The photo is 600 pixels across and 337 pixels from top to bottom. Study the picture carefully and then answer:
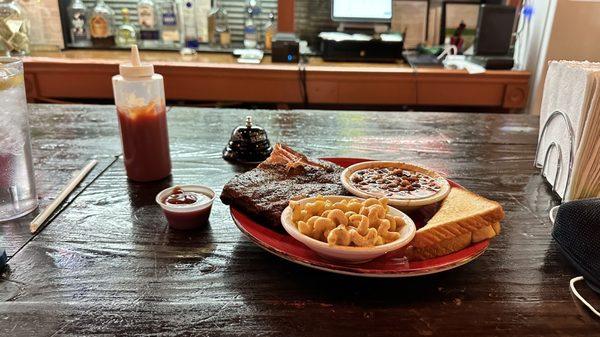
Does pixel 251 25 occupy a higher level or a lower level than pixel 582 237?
higher

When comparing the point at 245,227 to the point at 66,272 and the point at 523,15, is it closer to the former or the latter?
the point at 66,272

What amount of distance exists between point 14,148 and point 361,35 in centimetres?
250

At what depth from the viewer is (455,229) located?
833mm

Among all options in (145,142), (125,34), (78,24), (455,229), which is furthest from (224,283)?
(78,24)

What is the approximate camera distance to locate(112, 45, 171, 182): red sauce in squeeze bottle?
112cm

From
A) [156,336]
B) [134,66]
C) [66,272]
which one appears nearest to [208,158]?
[134,66]

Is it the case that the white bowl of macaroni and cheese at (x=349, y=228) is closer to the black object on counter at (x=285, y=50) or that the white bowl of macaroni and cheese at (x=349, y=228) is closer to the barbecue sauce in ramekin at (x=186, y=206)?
the barbecue sauce in ramekin at (x=186, y=206)

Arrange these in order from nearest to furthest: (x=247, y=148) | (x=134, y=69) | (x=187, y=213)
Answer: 1. (x=187, y=213)
2. (x=134, y=69)
3. (x=247, y=148)

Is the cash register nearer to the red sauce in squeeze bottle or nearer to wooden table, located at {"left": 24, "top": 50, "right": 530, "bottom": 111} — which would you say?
wooden table, located at {"left": 24, "top": 50, "right": 530, "bottom": 111}

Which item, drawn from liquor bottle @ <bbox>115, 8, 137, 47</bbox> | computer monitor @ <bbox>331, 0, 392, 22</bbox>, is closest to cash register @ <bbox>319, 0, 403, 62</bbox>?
computer monitor @ <bbox>331, 0, 392, 22</bbox>

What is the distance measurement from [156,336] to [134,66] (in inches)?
27.1

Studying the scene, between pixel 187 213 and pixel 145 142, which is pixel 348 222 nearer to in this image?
pixel 187 213

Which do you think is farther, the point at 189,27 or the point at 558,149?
Answer: the point at 189,27

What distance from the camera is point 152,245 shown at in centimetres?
90
